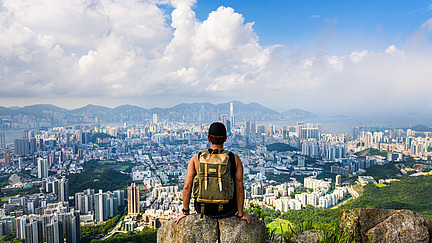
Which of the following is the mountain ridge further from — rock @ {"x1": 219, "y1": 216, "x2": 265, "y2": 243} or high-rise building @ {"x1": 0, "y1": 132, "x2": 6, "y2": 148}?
rock @ {"x1": 219, "y1": 216, "x2": 265, "y2": 243}

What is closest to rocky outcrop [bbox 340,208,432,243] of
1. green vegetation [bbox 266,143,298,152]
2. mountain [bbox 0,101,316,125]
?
green vegetation [bbox 266,143,298,152]

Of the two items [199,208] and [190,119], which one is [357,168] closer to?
[199,208]

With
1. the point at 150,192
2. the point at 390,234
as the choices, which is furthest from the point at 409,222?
the point at 150,192

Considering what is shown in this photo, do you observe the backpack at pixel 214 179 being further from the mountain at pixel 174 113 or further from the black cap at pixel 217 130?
the mountain at pixel 174 113

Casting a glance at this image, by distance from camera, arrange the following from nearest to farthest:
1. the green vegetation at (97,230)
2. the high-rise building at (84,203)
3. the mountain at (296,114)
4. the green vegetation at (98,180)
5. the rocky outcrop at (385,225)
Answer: the rocky outcrop at (385,225) < the green vegetation at (97,230) < the high-rise building at (84,203) < the green vegetation at (98,180) < the mountain at (296,114)

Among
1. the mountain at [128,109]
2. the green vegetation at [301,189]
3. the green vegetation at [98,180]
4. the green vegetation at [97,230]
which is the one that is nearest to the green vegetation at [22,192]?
the green vegetation at [98,180]
